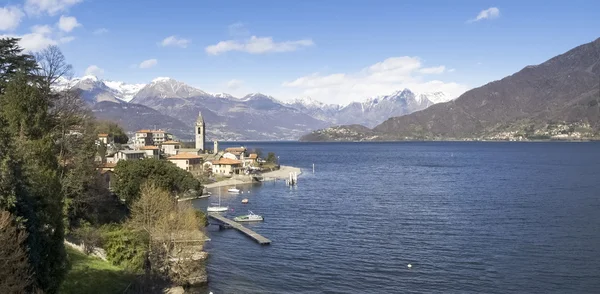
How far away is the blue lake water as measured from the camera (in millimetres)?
34531

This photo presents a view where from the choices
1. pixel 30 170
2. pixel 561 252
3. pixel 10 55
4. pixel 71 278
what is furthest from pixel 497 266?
pixel 10 55

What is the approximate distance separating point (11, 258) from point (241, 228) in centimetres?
3558

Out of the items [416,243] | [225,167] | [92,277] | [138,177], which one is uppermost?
[138,177]

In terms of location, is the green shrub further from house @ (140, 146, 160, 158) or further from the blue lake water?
house @ (140, 146, 160, 158)

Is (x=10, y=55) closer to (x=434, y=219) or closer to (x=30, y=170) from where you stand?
(x=30, y=170)

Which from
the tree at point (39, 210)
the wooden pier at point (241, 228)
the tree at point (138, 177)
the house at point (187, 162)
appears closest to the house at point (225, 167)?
the house at point (187, 162)

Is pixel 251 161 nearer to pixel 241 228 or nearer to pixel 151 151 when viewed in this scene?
pixel 151 151

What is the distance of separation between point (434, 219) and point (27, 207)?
4581 cm

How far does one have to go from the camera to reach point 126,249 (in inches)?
1291

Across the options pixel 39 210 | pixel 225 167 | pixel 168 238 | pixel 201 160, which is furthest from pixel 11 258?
pixel 201 160

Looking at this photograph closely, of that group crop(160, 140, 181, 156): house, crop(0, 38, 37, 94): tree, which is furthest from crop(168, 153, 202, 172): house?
crop(0, 38, 37, 94): tree

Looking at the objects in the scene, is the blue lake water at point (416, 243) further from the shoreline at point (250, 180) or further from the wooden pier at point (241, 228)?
the shoreline at point (250, 180)

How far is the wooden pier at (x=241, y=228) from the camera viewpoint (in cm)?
4622

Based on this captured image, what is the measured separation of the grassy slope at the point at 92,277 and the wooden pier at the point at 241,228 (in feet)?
55.3
